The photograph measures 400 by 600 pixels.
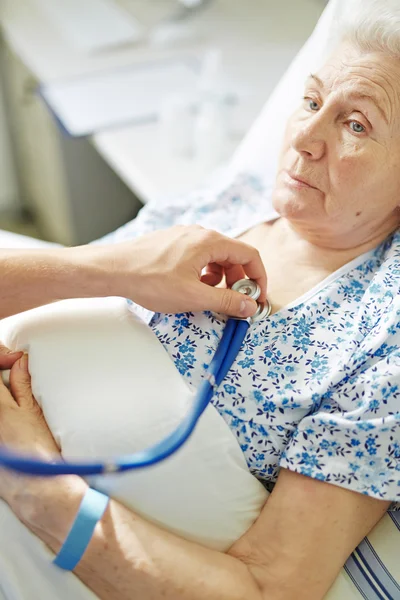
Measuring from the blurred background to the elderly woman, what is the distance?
578 mm

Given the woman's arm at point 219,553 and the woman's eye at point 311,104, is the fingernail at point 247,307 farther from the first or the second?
the woman's eye at point 311,104

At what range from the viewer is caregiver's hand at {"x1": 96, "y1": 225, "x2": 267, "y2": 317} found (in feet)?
3.67

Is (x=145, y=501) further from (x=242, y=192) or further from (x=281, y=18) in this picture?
(x=281, y=18)

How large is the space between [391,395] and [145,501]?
1.30 ft

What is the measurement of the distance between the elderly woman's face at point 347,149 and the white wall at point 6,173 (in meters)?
1.75

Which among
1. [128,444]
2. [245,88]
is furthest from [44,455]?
[245,88]

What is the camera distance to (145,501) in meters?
1.06

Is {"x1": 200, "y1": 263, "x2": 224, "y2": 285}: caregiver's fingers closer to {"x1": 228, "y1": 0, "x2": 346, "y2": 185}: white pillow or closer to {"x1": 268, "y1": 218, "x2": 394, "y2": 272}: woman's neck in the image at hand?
{"x1": 268, "y1": 218, "x2": 394, "y2": 272}: woman's neck

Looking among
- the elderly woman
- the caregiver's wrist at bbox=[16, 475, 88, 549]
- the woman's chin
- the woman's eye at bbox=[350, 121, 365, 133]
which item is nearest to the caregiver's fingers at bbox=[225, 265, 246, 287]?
the elderly woman

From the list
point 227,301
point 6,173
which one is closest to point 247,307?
point 227,301

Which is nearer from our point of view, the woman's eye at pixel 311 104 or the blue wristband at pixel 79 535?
the blue wristband at pixel 79 535

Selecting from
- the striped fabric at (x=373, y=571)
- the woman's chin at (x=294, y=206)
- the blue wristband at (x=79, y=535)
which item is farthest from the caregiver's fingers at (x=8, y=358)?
the striped fabric at (x=373, y=571)

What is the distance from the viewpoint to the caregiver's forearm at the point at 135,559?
996mm

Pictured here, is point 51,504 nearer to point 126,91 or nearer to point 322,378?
point 322,378
